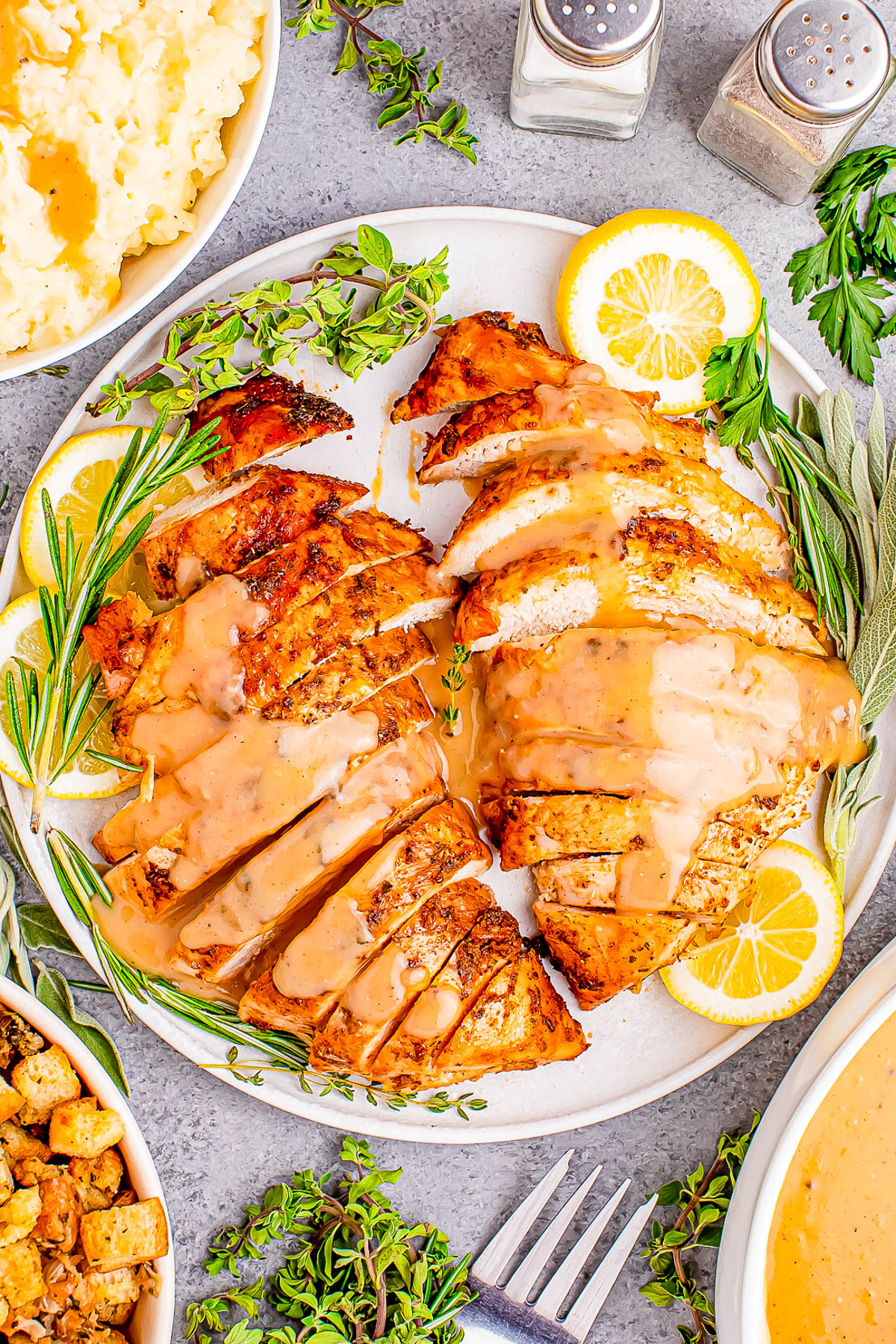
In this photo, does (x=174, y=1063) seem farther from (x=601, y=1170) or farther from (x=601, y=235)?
(x=601, y=235)

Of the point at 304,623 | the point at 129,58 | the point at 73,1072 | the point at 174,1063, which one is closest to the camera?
the point at 129,58

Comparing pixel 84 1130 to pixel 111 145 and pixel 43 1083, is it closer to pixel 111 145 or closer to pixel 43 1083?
pixel 43 1083

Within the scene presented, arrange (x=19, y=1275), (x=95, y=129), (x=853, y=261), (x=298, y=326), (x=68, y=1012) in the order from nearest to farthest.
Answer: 1. (x=95, y=129)
2. (x=19, y=1275)
3. (x=298, y=326)
4. (x=68, y=1012)
5. (x=853, y=261)

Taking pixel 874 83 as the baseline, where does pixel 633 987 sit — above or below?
below

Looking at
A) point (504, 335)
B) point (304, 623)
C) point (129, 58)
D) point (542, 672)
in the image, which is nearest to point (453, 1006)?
point (542, 672)

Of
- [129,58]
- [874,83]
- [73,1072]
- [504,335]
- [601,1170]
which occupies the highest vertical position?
[874,83]

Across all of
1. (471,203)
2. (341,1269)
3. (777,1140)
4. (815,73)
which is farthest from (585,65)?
(341,1269)

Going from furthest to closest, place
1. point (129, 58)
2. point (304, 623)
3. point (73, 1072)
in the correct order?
point (73, 1072) < point (304, 623) < point (129, 58)
